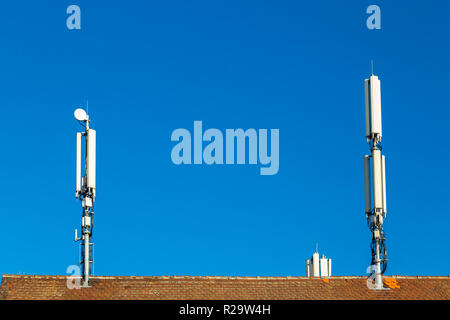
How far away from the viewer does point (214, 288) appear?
34.2 m

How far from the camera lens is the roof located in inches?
1325

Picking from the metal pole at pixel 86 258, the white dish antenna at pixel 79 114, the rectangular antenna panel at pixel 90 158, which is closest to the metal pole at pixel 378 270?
the metal pole at pixel 86 258

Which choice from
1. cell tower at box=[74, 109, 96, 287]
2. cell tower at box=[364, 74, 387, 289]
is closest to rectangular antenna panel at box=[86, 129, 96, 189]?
cell tower at box=[74, 109, 96, 287]

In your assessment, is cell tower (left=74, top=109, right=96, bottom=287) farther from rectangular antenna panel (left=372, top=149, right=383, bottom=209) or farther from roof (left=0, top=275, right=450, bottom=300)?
rectangular antenna panel (left=372, top=149, right=383, bottom=209)

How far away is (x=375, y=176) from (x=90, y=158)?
11394 mm

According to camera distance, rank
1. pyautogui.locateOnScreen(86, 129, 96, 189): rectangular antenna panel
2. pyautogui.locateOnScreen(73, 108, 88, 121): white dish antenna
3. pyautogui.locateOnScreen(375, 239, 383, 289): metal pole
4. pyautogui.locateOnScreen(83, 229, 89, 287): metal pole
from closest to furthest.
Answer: pyautogui.locateOnScreen(83, 229, 89, 287): metal pole < pyautogui.locateOnScreen(375, 239, 383, 289): metal pole < pyautogui.locateOnScreen(86, 129, 96, 189): rectangular antenna panel < pyautogui.locateOnScreen(73, 108, 88, 121): white dish antenna

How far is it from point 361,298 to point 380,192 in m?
4.46

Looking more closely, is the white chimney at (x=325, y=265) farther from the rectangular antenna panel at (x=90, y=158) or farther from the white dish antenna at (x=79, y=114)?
the white dish antenna at (x=79, y=114)

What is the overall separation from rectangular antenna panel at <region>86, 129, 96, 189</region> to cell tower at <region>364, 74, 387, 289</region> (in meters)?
10.9

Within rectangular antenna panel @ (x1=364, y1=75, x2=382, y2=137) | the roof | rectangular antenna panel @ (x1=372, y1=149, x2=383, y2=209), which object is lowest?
the roof

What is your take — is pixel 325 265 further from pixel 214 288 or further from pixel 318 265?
pixel 214 288

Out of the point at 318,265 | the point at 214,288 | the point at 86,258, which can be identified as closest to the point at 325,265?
the point at 318,265
